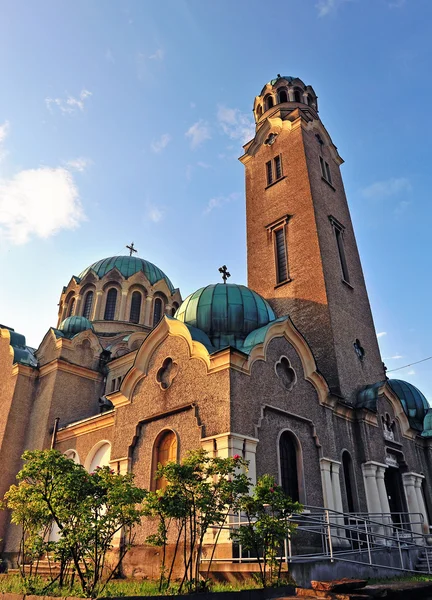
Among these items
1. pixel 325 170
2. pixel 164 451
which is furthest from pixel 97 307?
pixel 164 451

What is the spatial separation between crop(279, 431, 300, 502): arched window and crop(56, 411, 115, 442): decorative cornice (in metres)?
6.22

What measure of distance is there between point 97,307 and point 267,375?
651 inches

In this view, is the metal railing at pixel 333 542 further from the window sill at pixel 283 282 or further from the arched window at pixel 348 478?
the window sill at pixel 283 282

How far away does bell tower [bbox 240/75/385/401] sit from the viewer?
16.8m

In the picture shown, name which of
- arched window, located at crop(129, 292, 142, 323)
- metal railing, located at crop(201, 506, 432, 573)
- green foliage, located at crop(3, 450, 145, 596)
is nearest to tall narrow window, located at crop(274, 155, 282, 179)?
arched window, located at crop(129, 292, 142, 323)

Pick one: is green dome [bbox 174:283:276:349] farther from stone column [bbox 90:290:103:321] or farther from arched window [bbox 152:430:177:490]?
stone column [bbox 90:290:103:321]

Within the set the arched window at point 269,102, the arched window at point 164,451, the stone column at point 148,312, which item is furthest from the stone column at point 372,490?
the arched window at point 269,102

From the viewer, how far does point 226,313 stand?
1449cm

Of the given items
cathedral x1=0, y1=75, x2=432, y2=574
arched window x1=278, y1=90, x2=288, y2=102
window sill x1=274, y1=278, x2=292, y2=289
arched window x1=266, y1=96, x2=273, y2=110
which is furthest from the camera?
arched window x1=266, y1=96, x2=273, y2=110

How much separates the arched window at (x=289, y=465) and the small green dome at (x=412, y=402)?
8.36 m

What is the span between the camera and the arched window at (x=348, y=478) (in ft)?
46.2

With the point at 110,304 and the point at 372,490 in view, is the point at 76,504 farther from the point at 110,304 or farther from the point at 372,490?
the point at 110,304

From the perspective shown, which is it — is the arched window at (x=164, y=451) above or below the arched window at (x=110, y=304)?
below

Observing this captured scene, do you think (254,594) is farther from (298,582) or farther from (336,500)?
(336,500)
